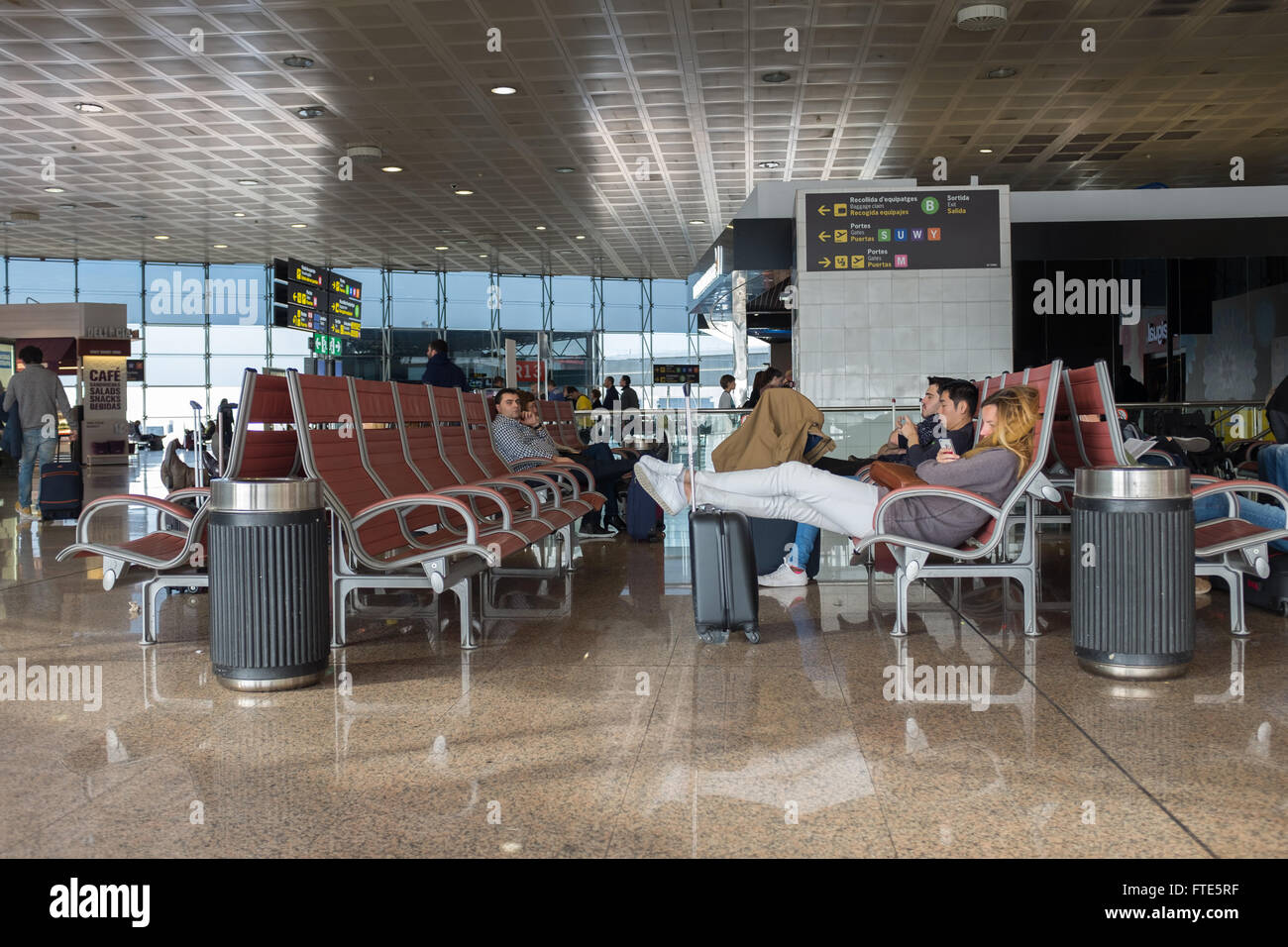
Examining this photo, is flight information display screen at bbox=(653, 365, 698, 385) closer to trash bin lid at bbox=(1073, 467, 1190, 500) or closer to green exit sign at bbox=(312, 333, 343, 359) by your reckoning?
green exit sign at bbox=(312, 333, 343, 359)

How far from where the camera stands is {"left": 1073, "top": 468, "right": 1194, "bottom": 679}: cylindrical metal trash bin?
3361 millimetres

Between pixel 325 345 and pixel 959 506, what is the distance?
49.8ft

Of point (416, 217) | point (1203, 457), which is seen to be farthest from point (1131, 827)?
point (416, 217)

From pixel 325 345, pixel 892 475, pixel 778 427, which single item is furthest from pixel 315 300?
pixel 892 475

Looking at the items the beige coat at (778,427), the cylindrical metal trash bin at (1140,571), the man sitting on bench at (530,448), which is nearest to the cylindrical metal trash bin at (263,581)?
the cylindrical metal trash bin at (1140,571)

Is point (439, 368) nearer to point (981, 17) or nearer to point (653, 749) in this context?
point (981, 17)

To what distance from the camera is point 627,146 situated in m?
13.1

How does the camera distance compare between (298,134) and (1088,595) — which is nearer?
(1088,595)

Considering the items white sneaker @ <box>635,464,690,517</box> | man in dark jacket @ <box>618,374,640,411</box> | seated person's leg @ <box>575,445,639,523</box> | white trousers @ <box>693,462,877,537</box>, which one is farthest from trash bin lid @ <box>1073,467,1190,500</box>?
man in dark jacket @ <box>618,374,640,411</box>

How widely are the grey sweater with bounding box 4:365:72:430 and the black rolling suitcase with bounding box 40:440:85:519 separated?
84 centimetres

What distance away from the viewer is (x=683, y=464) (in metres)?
4.68

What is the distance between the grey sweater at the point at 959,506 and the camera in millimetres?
4242
